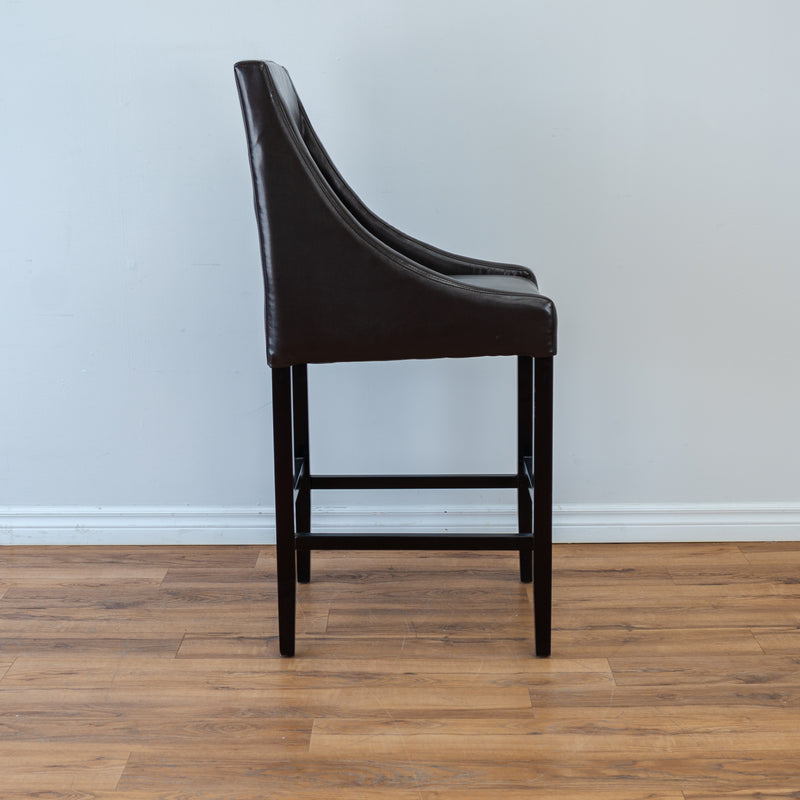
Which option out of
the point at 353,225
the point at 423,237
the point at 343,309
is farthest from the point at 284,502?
the point at 423,237

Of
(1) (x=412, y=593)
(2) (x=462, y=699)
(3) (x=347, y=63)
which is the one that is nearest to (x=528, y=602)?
(1) (x=412, y=593)

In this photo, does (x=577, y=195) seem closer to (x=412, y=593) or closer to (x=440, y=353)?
(x=440, y=353)

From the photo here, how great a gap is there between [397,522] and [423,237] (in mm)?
648

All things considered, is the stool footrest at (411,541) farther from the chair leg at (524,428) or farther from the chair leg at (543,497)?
the chair leg at (524,428)

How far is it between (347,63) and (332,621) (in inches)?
44.3

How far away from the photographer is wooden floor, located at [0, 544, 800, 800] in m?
1.22

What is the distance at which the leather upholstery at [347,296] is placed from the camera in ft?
4.45

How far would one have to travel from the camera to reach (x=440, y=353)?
1.42 meters

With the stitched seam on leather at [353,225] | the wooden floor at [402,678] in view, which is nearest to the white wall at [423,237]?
the wooden floor at [402,678]

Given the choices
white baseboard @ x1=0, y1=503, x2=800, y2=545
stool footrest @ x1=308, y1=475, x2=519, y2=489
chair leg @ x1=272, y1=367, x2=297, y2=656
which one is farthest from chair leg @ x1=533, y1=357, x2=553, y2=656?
white baseboard @ x1=0, y1=503, x2=800, y2=545

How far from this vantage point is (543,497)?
1.47 m

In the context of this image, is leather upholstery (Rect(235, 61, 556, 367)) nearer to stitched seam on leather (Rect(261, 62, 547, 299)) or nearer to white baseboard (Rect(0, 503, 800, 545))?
stitched seam on leather (Rect(261, 62, 547, 299))

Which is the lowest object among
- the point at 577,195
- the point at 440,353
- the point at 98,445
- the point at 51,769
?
the point at 51,769

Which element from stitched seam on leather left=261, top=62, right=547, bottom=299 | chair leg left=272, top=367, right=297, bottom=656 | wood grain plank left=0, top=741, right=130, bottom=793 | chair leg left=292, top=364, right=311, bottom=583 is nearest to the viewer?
wood grain plank left=0, top=741, right=130, bottom=793
